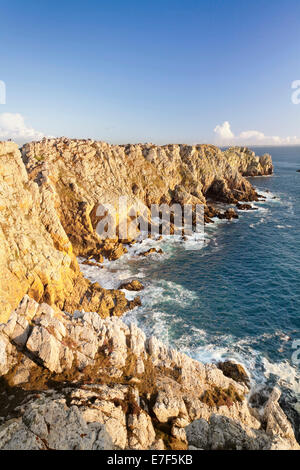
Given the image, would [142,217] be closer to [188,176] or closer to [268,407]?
[188,176]

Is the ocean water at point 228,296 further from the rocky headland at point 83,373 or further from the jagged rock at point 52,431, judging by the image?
the jagged rock at point 52,431

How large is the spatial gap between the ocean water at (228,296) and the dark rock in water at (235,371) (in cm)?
96

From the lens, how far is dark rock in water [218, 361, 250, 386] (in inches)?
925

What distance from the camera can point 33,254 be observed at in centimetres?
3045

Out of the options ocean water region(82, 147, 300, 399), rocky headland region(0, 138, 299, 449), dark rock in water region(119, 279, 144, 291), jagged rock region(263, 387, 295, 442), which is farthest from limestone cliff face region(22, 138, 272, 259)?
jagged rock region(263, 387, 295, 442)

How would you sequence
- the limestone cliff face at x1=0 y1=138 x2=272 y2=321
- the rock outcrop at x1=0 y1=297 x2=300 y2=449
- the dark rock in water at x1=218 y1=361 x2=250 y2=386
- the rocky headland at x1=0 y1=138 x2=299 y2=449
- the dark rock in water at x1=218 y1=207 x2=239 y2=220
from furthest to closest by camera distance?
1. the dark rock in water at x1=218 y1=207 x2=239 y2=220
2. the limestone cliff face at x1=0 y1=138 x2=272 y2=321
3. the dark rock in water at x1=218 y1=361 x2=250 y2=386
4. the rocky headland at x1=0 y1=138 x2=299 y2=449
5. the rock outcrop at x1=0 y1=297 x2=300 y2=449

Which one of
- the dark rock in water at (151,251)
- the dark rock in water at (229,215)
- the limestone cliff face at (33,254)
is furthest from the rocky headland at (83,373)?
the dark rock in water at (229,215)

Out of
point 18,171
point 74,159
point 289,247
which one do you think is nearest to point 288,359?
point 289,247

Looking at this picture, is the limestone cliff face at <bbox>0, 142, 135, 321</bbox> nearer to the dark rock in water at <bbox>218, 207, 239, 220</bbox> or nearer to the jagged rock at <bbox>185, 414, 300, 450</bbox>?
the jagged rock at <bbox>185, 414, 300, 450</bbox>

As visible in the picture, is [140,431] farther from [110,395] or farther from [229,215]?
[229,215]

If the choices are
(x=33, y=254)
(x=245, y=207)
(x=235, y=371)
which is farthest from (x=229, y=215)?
(x=33, y=254)

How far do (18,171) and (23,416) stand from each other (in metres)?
35.3

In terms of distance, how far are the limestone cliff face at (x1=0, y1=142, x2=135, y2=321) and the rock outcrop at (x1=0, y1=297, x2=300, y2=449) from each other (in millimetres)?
6964

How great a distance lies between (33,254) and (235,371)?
91.3 feet
